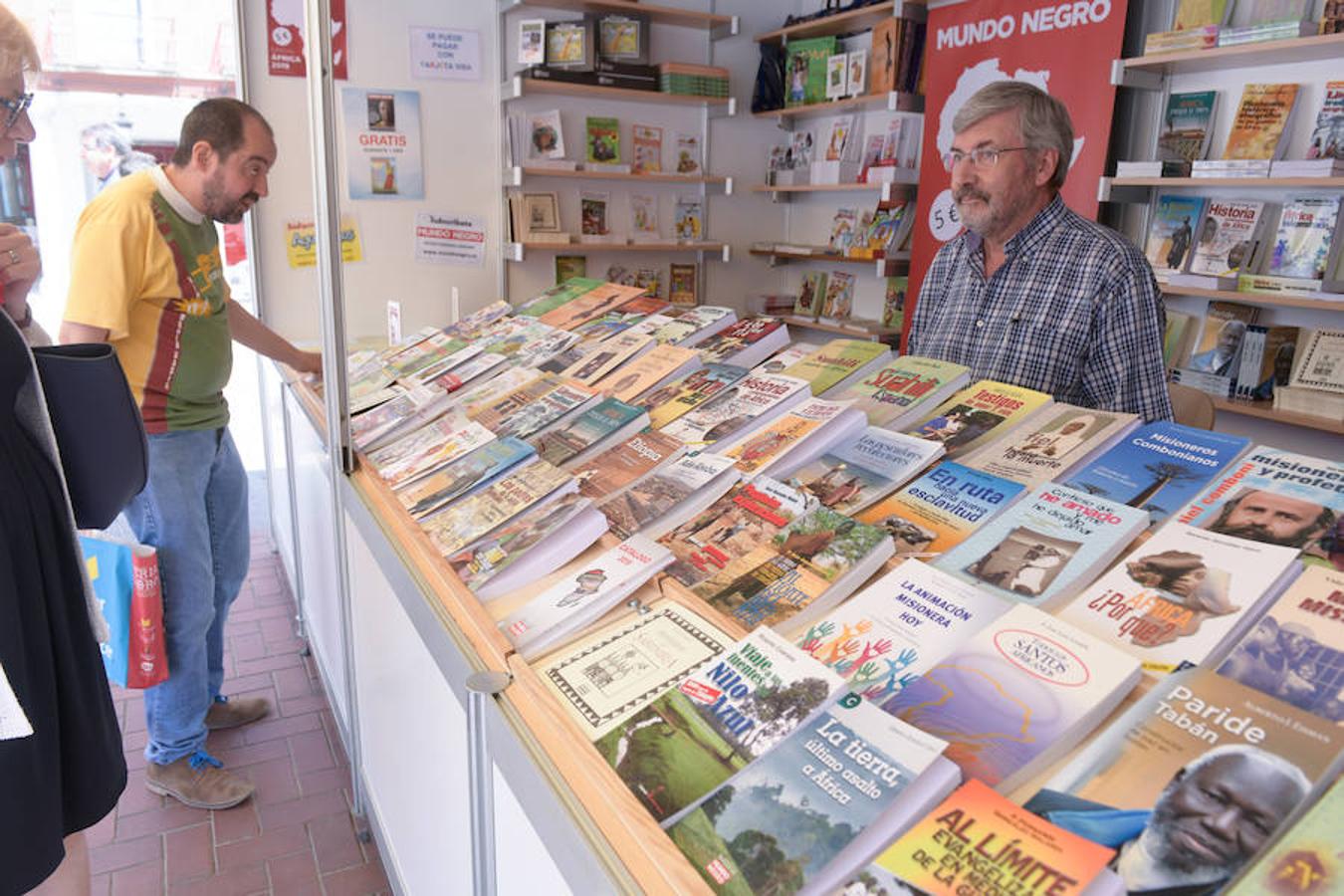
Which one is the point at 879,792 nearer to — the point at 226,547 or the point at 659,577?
the point at 659,577

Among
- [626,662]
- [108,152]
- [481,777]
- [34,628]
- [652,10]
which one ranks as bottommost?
[481,777]

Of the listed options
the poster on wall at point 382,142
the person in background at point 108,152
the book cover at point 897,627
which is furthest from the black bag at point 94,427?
the person in background at point 108,152

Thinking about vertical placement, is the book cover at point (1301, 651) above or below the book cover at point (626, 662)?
above

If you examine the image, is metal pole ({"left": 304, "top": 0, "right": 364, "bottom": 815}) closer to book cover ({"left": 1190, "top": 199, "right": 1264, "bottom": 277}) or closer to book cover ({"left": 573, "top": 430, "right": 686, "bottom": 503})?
book cover ({"left": 573, "top": 430, "right": 686, "bottom": 503})

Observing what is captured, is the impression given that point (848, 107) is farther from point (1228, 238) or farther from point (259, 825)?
point (259, 825)

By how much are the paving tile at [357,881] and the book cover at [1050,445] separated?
6.21 feet

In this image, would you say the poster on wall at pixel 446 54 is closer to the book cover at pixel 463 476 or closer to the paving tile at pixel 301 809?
the book cover at pixel 463 476

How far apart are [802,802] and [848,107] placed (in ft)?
15.8

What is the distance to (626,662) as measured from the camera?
1.12 metres

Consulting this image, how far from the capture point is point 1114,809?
76 cm

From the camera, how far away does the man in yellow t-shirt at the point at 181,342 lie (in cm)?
228

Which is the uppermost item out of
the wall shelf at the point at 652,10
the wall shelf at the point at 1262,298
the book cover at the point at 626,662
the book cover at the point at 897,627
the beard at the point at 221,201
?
the wall shelf at the point at 652,10

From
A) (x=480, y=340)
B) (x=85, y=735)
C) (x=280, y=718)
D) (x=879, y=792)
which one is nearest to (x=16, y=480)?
(x=85, y=735)

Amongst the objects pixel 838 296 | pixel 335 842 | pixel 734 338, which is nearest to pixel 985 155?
pixel 734 338
